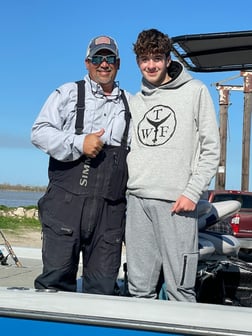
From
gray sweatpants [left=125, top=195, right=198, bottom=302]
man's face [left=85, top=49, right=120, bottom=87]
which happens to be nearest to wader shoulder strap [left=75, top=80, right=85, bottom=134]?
man's face [left=85, top=49, right=120, bottom=87]

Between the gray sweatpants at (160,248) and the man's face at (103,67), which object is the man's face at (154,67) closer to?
the man's face at (103,67)

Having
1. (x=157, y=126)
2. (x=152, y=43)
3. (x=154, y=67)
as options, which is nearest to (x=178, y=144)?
(x=157, y=126)

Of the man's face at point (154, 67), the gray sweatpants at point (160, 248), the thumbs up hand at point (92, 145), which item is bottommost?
the gray sweatpants at point (160, 248)

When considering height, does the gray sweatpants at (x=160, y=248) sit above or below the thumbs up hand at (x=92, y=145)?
below

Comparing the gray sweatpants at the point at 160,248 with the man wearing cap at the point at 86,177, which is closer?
the gray sweatpants at the point at 160,248

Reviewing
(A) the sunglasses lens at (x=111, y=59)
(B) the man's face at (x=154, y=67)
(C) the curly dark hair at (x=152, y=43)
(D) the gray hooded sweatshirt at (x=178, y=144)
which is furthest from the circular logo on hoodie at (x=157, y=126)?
(A) the sunglasses lens at (x=111, y=59)

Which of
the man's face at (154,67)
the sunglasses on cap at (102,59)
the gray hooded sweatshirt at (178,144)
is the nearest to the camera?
Answer: the gray hooded sweatshirt at (178,144)

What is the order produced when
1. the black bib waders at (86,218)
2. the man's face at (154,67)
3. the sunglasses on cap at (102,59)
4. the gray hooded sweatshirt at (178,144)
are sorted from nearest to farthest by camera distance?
the gray hooded sweatshirt at (178,144)
the man's face at (154,67)
the black bib waders at (86,218)
the sunglasses on cap at (102,59)

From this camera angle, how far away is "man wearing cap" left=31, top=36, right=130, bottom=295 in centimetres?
324

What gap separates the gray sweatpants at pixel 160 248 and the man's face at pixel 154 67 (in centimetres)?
58

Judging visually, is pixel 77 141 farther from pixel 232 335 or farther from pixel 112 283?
pixel 232 335

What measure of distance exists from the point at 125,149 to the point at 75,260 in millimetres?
623

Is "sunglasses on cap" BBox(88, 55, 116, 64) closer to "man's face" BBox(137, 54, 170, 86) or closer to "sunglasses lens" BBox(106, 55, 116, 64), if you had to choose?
"sunglasses lens" BBox(106, 55, 116, 64)

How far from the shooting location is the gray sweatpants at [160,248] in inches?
120
